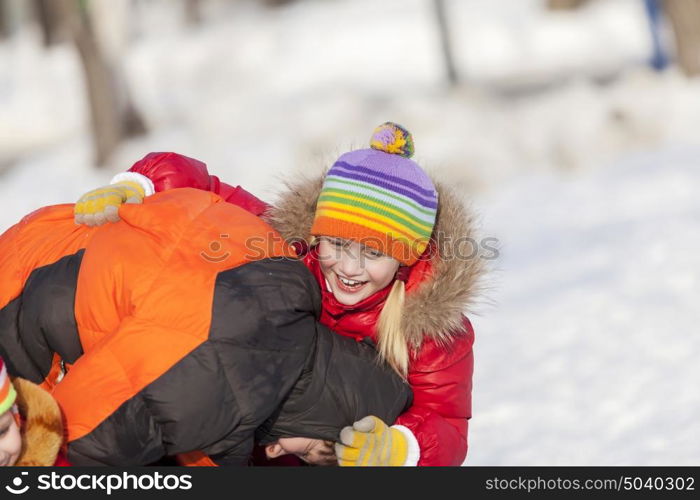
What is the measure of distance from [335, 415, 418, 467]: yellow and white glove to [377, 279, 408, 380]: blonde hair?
0.18 meters

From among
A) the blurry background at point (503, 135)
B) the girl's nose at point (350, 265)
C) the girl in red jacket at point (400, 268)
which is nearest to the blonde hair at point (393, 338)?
the girl in red jacket at point (400, 268)

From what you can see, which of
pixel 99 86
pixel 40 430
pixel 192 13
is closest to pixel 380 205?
pixel 40 430

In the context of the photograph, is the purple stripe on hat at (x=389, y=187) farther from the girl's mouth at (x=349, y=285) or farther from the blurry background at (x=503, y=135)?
the blurry background at (x=503, y=135)

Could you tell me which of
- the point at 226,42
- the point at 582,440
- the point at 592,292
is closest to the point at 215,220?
the point at 582,440

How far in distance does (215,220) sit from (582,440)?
7.22ft

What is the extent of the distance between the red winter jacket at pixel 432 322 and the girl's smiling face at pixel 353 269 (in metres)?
0.03

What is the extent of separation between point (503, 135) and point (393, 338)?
6850 mm

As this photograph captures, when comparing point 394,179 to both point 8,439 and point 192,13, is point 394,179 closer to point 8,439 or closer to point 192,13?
point 8,439

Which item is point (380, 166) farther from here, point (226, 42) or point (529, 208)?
point (226, 42)

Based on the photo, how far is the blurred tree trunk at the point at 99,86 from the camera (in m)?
10.5

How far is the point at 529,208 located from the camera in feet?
25.1

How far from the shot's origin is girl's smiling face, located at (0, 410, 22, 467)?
2.14 metres

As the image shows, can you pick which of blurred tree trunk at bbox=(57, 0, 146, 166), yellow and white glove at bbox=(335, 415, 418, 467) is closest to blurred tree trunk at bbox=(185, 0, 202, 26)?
blurred tree trunk at bbox=(57, 0, 146, 166)

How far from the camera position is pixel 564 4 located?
14.2 metres
